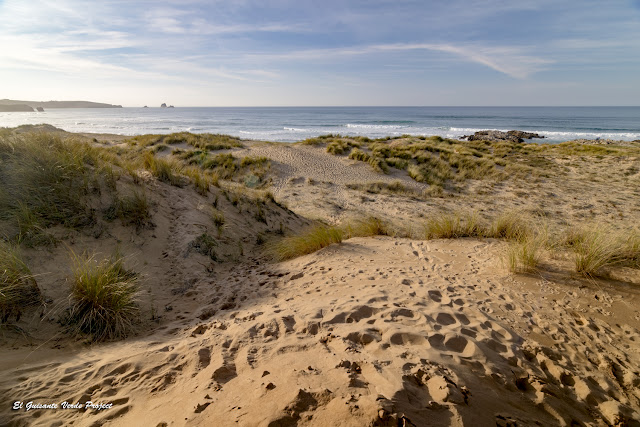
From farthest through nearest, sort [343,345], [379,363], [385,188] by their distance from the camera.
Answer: [385,188], [343,345], [379,363]

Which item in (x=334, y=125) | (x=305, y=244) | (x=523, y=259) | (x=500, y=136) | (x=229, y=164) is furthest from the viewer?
(x=334, y=125)

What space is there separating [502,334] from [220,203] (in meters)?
6.41

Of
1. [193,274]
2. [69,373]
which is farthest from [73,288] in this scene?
[193,274]

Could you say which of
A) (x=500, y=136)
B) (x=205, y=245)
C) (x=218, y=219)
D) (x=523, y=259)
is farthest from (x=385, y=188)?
(x=500, y=136)

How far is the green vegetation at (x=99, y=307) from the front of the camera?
317 cm

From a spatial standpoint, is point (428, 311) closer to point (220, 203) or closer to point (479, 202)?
point (220, 203)

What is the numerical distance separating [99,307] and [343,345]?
2637mm

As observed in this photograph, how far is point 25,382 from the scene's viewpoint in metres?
2.33

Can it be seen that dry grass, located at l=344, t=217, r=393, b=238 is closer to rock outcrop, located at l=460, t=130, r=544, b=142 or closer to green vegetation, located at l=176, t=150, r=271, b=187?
green vegetation, located at l=176, t=150, r=271, b=187

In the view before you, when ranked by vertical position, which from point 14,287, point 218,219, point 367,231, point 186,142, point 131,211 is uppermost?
point 186,142

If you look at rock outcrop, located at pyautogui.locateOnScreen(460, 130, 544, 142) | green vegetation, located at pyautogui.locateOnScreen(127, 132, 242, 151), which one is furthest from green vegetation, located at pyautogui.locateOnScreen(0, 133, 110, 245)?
rock outcrop, located at pyautogui.locateOnScreen(460, 130, 544, 142)

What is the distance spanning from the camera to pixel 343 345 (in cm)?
276

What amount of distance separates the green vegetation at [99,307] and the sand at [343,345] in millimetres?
157

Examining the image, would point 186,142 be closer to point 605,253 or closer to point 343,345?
point 343,345
